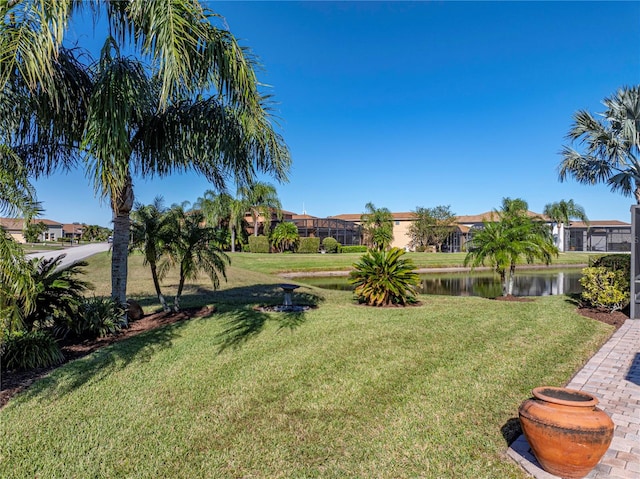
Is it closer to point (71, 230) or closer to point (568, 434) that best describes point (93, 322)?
point (568, 434)

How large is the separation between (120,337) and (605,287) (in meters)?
10.8

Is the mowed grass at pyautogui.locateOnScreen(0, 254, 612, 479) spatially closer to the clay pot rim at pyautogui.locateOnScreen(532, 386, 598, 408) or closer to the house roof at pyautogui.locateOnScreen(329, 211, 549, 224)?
the clay pot rim at pyautogui.locateOnScreen(532, 386, 598, 408)

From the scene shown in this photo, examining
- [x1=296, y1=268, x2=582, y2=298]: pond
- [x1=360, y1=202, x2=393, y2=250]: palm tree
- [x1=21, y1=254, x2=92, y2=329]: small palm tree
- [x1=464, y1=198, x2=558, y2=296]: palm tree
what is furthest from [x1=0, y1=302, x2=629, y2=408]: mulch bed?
[x1=360, y1=202, x2=393, y2=250]: palm tree

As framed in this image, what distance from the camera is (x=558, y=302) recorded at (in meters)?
10.9

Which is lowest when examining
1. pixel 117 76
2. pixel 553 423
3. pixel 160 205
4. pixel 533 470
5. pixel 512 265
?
pixel 533 470

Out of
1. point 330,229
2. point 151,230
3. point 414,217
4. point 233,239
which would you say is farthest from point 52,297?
point 414,217

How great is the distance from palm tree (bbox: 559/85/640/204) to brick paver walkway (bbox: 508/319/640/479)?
530cm

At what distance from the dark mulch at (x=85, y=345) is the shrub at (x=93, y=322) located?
0.17m

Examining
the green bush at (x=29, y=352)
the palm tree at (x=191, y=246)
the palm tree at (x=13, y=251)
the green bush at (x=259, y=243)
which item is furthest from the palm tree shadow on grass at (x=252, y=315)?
the green bush at (x=259, y=243)

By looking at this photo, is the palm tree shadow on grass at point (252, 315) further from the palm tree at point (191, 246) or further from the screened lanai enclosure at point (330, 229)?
the screened lanai enclosure at point (330, 229)

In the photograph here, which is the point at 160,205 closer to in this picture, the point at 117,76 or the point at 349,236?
the point at 117,76

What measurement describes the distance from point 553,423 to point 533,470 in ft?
1.50

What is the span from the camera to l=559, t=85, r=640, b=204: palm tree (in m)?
10.1


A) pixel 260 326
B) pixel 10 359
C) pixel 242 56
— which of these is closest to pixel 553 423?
pixel 242 56
